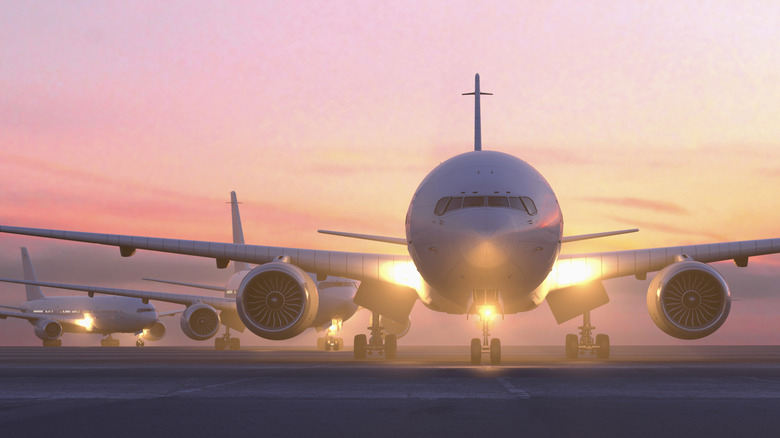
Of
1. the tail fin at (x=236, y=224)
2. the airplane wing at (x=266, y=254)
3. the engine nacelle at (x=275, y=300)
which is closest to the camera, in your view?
the engine nacelle at (x=275, y=300)

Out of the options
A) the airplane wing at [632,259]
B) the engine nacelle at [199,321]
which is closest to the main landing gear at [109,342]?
the engine nacelle at [199,321]

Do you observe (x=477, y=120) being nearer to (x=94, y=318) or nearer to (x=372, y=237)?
(x=372, y=237)

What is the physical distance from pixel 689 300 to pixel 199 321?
28848mm

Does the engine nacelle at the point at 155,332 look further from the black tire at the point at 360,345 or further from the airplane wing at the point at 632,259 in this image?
the airplane wing at the point at 632,259

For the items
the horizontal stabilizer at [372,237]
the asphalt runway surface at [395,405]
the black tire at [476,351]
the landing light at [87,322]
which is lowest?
the asphalt runway surface at [395,405]

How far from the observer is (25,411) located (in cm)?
844

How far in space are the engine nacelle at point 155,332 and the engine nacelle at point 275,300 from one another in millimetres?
54762

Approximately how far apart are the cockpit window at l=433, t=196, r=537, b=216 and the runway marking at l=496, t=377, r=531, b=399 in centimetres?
554

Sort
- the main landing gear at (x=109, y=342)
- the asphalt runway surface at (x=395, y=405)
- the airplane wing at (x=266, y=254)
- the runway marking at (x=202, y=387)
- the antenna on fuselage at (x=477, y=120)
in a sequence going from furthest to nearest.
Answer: the main landing gear at (x=109, y=342) → the antenna on fuselage at (x=477, y=120) → the airplane wing at (x=266, y=254) → the runway marking at (x=202, y=387) → the asphalt runway surface at (x=395, y=405)

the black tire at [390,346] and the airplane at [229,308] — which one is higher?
the airplane at [229,308]

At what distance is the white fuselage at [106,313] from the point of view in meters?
69.1

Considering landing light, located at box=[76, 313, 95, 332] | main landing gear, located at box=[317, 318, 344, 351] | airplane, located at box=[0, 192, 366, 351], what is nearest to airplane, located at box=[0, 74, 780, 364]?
airplane, located at box=[0, 192, 366, 351]

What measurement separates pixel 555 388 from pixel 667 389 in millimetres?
1465

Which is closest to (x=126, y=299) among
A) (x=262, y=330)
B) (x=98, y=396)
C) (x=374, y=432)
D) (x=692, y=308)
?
(x=262, y=330)
